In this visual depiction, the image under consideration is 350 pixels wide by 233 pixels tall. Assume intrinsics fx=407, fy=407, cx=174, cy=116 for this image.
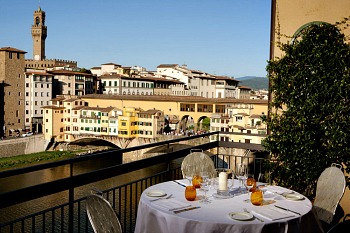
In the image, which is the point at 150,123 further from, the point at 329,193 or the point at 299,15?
the point at 329,193

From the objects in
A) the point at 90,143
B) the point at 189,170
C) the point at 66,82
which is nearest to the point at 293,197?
the point at 189,170

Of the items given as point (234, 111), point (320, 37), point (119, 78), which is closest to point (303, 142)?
point (320, 37)

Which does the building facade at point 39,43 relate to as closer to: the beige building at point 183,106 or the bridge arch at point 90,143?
the bridge arch at point 90,143

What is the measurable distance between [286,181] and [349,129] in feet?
2.99

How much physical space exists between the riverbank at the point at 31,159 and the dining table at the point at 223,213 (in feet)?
94.4

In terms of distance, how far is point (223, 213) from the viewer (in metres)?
2.28

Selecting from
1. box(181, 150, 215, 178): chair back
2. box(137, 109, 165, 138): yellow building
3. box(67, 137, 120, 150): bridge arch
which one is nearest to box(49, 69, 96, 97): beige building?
box(67, 137, 120, 150): bridge arch

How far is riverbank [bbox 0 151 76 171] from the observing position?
102 ft

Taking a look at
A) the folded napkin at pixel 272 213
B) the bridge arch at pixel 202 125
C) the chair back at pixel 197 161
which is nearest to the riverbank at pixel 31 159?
the bridge arch at pixel 202 125

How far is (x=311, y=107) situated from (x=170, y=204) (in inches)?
98.3

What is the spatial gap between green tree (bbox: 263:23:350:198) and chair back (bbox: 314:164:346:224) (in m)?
1.24

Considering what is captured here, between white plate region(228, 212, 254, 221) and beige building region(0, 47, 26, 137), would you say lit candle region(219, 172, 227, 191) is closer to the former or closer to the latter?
white plate region(228, 212, 254, 221)

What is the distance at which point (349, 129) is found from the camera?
13.7ft

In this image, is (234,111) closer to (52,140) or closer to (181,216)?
(52,140)
